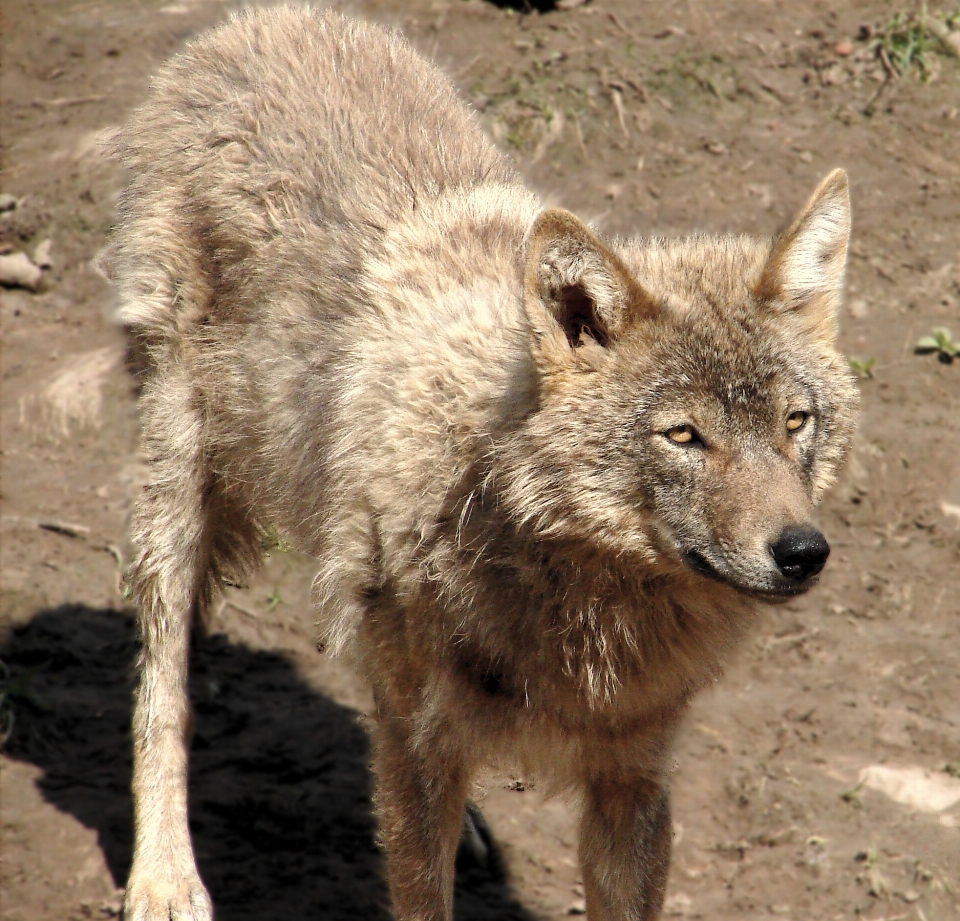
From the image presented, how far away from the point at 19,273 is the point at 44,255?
22cm

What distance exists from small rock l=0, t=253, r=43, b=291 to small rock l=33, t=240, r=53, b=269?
6 centimetres

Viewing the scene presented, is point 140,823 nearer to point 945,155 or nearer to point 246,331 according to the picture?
point 246,331

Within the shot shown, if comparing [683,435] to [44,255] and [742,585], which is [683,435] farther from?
[44,255]

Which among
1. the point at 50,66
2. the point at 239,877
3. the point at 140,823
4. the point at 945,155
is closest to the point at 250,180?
the point at 140,823

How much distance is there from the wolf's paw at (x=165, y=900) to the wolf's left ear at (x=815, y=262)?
125 inches

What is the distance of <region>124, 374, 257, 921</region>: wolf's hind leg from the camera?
476 cm

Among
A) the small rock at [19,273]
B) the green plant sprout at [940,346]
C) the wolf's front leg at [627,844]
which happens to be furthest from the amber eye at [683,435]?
the small rock at [19,273]

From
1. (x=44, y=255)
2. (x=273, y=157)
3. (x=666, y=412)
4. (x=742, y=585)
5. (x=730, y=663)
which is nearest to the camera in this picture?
(x=742, y=585)

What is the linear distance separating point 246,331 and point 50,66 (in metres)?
5.04

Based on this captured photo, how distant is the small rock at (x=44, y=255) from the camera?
7512 mm

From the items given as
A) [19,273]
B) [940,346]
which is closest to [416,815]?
[940,346]

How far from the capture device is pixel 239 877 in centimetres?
524

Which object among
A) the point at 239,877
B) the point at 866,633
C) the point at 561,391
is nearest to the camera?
the point at 561,391

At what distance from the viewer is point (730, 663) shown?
397 centimetres
